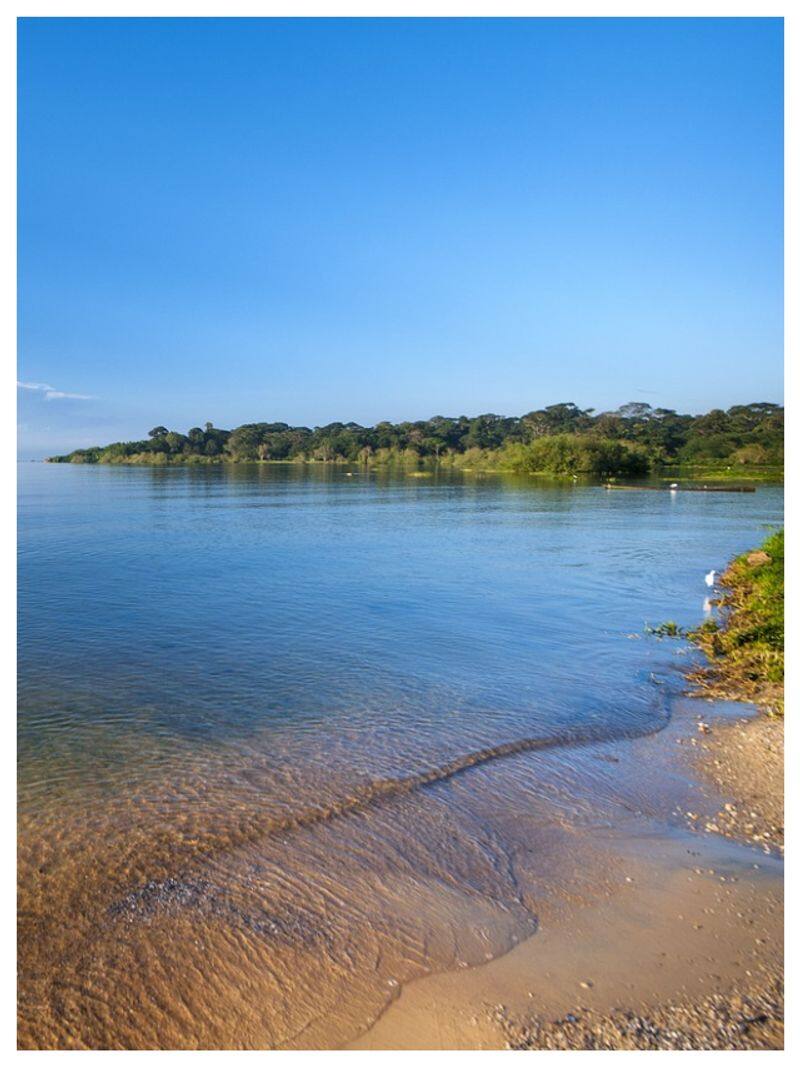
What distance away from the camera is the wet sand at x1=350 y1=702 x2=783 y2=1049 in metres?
3.47

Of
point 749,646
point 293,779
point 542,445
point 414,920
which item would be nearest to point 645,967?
point 414,920

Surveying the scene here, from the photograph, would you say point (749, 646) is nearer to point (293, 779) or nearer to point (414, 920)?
point (293, 779)

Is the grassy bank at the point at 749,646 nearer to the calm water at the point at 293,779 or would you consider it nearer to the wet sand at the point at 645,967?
the calm water at the point at 293,779

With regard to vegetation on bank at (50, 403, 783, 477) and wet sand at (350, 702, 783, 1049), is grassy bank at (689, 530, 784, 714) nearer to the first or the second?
wet sand at (350, 702, 783, 1049)

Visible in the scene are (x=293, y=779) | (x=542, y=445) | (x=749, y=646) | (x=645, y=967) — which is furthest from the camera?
(x=542, y=445)

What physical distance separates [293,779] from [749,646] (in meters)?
7.38

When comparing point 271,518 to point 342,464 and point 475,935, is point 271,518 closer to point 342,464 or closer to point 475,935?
point 475,935

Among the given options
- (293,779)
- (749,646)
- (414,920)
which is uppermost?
(749,646)

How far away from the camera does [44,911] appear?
15.0 feet

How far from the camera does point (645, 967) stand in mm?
3947

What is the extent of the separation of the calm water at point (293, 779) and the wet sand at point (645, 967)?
0.90 feet

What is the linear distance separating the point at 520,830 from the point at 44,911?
3394 millimetres

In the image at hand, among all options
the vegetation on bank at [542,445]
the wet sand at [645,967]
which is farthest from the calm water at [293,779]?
the vegetation on bank at [542,445]
